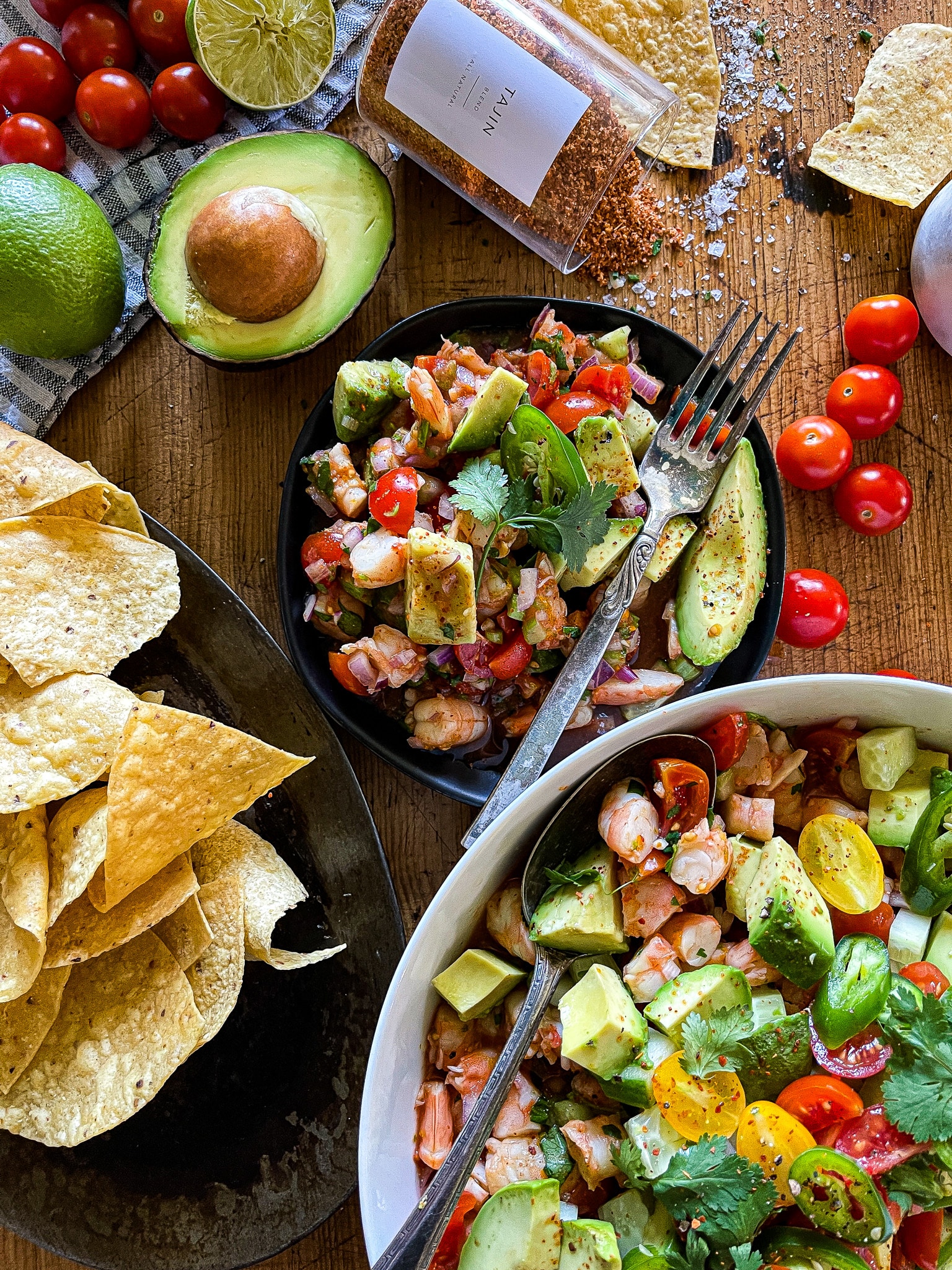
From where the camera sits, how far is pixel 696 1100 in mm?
1468

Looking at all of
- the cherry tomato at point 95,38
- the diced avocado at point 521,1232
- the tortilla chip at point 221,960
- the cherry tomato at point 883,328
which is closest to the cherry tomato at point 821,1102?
the diced avocado at point 521,1232

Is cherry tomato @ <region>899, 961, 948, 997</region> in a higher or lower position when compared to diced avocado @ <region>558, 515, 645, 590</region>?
lower

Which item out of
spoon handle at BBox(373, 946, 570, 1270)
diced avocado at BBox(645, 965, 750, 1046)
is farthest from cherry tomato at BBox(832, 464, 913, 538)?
spoon handle at BBox(373, 946, 570, 1270)

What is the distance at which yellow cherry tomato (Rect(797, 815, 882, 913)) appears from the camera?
63.8 inches

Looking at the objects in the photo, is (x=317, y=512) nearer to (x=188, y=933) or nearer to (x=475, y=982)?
(x=188, y=933)

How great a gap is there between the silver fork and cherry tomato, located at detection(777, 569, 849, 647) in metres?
0.29

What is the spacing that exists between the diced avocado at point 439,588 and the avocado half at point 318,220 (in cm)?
46

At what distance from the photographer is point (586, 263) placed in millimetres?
2059

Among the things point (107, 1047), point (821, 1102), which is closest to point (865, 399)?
point (821, 1102)

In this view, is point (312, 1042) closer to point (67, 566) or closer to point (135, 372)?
point (67, 566)

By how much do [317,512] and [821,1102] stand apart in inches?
53.2

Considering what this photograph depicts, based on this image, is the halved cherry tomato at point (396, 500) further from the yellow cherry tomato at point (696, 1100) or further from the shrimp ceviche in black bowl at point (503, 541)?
the yellow cherry tomato at point (696, 1100)

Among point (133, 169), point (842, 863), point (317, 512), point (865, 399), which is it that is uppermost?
point (133, 169)

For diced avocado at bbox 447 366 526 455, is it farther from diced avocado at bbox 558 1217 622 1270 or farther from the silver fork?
diced avocado at bbox 558 1217 622 1270
